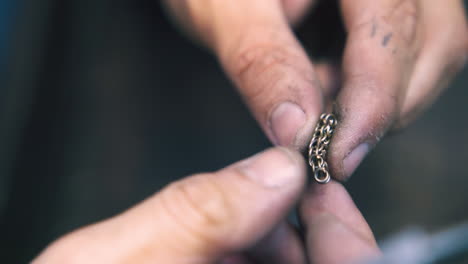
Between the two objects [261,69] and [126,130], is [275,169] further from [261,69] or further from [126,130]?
[126,130]

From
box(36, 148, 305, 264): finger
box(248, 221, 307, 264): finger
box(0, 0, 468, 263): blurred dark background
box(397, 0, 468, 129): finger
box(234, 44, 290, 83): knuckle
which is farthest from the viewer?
box(0, 0, 468, 263): blurred dark background

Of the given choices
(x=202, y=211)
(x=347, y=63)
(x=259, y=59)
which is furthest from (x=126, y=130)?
(x=202, y=211)

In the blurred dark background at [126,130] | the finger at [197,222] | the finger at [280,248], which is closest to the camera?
the finger at [197,222]

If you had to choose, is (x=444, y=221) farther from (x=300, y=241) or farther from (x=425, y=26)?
(x=300, y=241)

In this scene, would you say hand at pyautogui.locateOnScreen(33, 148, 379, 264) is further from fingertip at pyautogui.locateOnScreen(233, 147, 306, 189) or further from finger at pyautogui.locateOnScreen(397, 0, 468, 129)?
finger at pyautogui.locateOnScreen(397, 0, 468, 129)

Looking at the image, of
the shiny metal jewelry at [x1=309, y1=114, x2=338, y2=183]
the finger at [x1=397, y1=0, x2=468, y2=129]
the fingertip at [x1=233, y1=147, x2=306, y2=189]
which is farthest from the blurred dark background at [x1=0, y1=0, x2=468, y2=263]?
the fingertip at [x1=233, y1=147, x2=306, y2=189]

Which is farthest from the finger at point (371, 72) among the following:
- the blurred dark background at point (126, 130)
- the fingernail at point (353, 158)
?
the blurred dark background at point (126, 130)

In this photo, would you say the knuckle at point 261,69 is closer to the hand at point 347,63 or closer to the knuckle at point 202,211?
the hand at point 347,63
